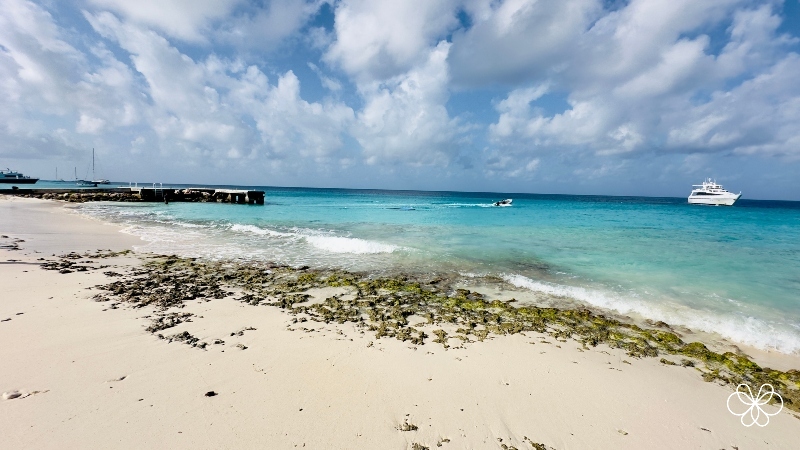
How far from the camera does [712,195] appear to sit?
7744 cm

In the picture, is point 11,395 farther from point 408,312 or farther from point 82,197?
point 82,197

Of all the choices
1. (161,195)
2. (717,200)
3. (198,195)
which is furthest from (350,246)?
(717,200)

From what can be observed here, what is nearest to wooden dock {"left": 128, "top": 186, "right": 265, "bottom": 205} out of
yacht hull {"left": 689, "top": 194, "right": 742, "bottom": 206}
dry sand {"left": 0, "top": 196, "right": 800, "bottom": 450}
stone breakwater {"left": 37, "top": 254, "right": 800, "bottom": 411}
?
stone breakwater {"left": 37, "top": 254, "right": 800, "bottom": 411}

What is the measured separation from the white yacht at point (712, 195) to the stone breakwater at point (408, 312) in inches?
3759

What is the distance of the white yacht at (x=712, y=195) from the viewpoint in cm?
7450

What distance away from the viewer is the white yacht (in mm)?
74500

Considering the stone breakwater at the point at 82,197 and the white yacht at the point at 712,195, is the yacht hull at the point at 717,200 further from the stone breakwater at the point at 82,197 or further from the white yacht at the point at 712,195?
the stone breakwater at the point at 82,197

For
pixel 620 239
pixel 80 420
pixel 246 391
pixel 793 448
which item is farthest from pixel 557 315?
pixel 620 239

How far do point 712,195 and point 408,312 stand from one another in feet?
332

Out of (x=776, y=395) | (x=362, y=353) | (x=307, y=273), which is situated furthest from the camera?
(x=307, y=273)

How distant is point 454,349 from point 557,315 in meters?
3.31

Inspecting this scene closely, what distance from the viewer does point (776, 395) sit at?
5059 millimetres

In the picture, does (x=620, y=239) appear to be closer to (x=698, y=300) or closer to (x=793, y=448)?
(x=698, y=300)

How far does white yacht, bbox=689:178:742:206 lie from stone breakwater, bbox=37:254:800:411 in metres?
95.5
